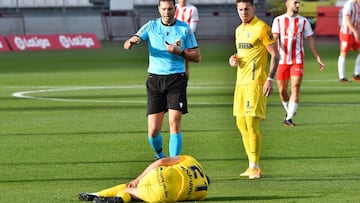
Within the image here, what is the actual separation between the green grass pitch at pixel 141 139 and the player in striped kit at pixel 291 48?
51cm

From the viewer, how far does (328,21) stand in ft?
184

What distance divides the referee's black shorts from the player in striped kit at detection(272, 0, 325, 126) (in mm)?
5795

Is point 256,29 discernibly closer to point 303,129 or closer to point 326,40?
point 303,129

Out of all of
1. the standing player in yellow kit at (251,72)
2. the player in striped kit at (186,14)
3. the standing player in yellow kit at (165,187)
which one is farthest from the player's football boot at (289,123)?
the standing player in yellow kit at (165,187)

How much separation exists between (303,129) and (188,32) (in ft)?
18.2

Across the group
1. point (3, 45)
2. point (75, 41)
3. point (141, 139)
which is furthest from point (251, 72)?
point (75, 41)

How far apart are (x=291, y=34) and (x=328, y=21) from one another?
36876 mm

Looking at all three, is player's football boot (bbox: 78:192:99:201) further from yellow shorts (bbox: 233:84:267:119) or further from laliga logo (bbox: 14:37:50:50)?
laliga logo (bbox: 14:37:50:50)

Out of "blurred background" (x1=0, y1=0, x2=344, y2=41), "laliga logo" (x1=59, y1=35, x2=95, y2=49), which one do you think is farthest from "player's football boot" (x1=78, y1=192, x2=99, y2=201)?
"blurred background" (x1=0, y1=0, x2=344, y2=41)

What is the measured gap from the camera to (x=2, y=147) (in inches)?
648

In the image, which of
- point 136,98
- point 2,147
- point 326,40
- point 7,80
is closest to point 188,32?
point 2,147

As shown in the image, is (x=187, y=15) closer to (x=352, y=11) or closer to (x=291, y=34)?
(x=352, y=11)

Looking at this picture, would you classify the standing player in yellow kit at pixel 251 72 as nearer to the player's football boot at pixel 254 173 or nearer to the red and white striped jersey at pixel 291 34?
the player's football boot at pixel 254 173

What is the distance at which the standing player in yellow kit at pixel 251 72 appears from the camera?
13484 mm
